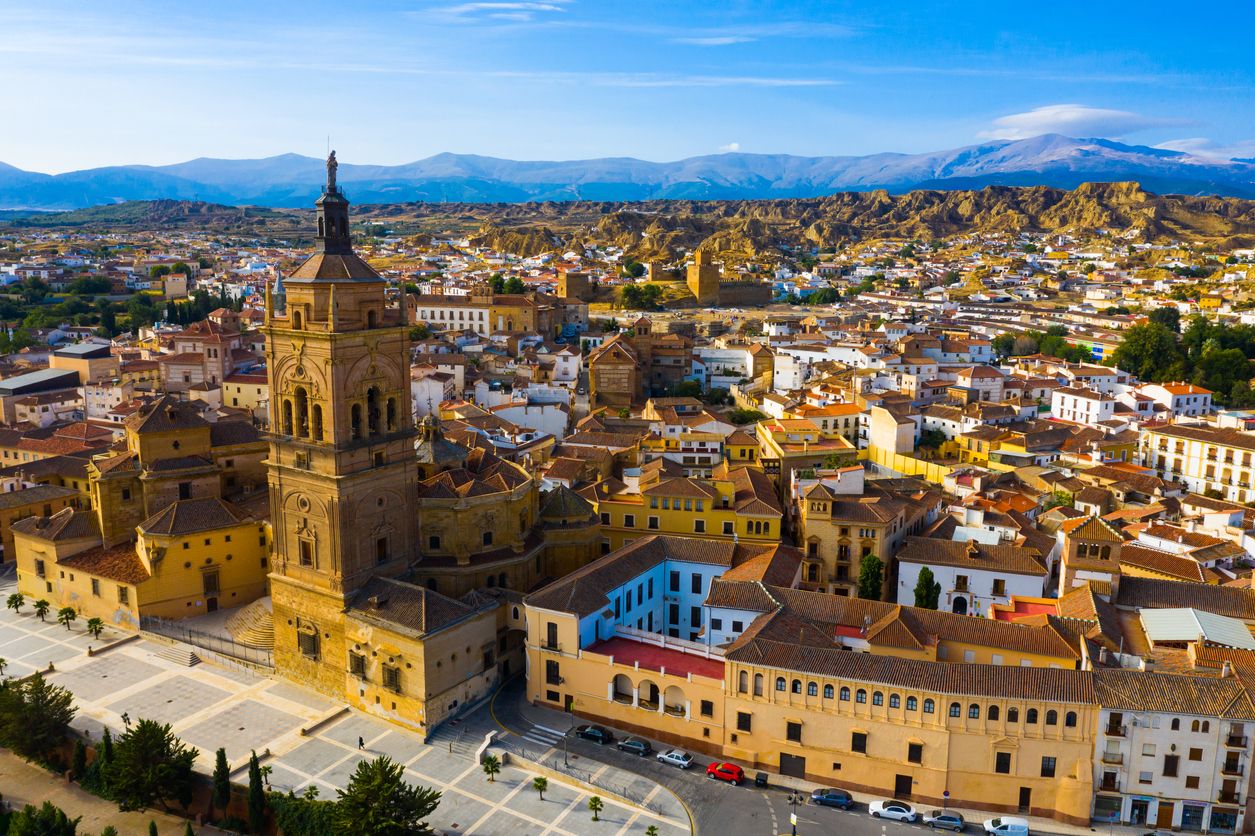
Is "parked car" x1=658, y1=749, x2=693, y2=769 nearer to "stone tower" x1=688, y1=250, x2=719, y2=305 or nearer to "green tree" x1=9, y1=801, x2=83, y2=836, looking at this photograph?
"green tree" x1=9, y1=801, x2=83, y2=836

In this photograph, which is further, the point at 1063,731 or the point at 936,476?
the point at 936,476

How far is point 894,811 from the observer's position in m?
31.4

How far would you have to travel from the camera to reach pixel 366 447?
37750 mm

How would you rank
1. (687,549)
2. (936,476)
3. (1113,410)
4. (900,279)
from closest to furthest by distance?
1. (687,549)
2. (936,476)
3. (1113,410)
4. (900,279)

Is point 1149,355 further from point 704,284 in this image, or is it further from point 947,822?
point 947,822

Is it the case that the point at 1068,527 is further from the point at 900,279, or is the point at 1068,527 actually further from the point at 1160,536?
the point at 900,279

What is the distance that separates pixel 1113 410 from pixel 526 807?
62184mm

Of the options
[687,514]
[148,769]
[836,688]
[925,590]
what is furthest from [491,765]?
[925,590]

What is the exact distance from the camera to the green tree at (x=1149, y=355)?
306ft

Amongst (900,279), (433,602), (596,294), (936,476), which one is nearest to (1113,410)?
(936,476)

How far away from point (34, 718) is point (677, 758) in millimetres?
23088

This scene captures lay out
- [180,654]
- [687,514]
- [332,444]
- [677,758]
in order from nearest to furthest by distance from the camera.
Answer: [677,758] < [332,444] < [180,654] < [687,514]

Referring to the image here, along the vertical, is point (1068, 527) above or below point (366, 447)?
below

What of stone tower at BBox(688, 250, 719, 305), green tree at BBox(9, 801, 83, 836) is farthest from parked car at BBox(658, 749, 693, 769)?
stone tower at BBox(688, 250, 719, 305)
